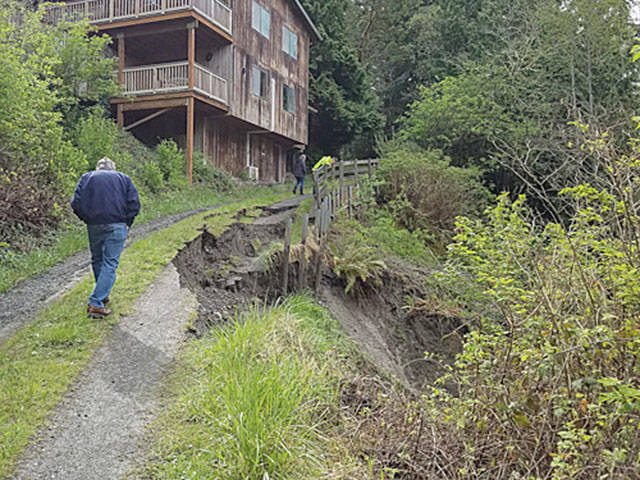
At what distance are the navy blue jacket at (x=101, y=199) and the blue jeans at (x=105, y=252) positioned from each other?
0.09m

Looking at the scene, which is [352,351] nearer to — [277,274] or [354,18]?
[277,274]

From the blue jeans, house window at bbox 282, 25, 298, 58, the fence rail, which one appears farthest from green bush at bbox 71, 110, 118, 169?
house window at bbox 282, 25, 298, 58

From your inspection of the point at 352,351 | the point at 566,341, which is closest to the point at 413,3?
the point at 352,351

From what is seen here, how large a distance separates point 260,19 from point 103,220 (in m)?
19.1

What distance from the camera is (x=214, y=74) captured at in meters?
20.9

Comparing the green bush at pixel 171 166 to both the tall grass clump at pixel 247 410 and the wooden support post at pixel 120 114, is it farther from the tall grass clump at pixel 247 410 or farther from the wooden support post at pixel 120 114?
the tall grass clump at pixel 247 410

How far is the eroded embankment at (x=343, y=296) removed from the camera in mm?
8773

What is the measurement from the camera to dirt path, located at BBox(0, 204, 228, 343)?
6.88 m

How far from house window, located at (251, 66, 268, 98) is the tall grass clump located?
1833 cm

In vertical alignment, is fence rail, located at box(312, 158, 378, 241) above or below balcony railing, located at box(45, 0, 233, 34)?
below

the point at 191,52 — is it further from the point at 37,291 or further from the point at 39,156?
the point at 37,291

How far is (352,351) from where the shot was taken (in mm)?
7793

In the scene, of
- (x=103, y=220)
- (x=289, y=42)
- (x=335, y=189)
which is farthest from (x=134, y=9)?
(x=103, y=220)

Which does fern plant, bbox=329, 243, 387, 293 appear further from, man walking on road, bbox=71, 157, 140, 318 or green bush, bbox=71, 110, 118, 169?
A: green bush, bbox=71, 110, 118, 169
